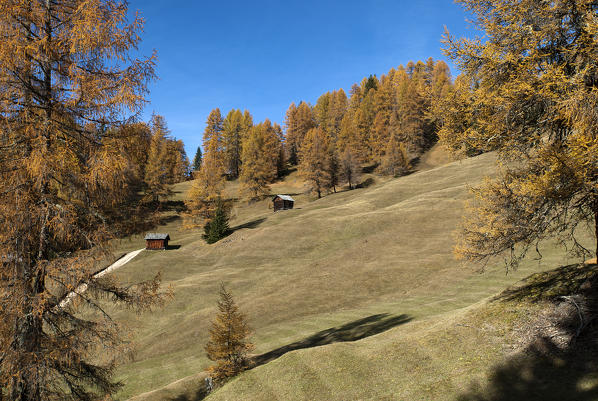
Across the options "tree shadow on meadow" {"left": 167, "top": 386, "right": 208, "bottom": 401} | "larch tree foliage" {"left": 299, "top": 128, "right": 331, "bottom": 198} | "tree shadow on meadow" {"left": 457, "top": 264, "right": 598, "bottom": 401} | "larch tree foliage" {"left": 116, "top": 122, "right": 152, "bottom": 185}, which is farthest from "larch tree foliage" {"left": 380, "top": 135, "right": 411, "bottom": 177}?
"larch tree foliage" {"left": 116, "top": 122, "right": 152, "bottom": 185}

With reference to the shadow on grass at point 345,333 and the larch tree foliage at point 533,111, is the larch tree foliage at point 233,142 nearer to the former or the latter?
the shadow on grass at point 345,333

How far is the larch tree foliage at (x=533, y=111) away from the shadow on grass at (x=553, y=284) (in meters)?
1.36

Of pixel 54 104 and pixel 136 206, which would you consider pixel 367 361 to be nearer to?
pixel 136 206

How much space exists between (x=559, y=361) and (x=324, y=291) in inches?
942

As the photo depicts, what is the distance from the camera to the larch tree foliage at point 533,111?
9.28 metres

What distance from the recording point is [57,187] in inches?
342

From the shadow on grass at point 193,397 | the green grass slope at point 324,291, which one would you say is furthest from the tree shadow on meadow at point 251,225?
the shadow on grass at point 193,397

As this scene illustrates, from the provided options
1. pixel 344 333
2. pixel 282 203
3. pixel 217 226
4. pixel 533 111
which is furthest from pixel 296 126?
pixel 533 111

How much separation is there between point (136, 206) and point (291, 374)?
10.2m

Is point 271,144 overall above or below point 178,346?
above

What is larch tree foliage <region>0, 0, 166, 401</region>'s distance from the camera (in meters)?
7.71

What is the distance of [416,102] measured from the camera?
95.1 metres

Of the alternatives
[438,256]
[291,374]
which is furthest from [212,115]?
[291,374]

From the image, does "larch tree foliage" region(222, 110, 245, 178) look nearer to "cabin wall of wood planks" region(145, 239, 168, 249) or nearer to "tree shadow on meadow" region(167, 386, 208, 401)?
"cabin wall of wood planks" region(145, 239, 168, 249)
